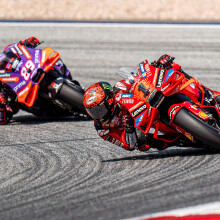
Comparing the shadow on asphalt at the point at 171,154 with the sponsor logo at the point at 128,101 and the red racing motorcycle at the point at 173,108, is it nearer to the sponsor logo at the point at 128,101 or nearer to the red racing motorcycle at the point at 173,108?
the red racing motorcycle at the point at 173,108

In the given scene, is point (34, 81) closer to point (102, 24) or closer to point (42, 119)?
point (42, 119)

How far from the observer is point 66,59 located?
14.4 meters

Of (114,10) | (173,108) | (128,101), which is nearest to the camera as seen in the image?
(173,108)

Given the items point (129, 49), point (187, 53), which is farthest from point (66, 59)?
point (187, 53)

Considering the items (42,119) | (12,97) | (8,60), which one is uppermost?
(8,60)

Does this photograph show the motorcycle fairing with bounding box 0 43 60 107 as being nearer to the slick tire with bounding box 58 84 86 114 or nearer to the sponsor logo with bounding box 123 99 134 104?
the slick tire with bounding box 58 84 86 114

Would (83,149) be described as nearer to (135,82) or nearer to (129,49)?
(135,82)

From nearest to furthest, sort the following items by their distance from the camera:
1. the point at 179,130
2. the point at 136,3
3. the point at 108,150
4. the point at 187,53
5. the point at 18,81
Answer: the point at 179,130, the point at 108,150, the point at 18,81, the point at 187,53, the point at 136,3

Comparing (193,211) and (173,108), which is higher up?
(173,108)

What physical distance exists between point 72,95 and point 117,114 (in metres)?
2.24

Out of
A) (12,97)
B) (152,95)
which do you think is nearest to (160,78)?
(152,95)

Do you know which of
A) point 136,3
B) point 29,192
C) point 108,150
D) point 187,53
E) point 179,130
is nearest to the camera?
point 29,192

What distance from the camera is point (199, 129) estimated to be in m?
5.82

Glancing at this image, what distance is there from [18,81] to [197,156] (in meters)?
3.76
